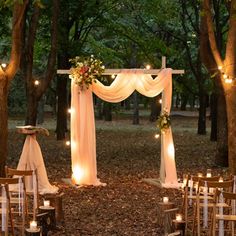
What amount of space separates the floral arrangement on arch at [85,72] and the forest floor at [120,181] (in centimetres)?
244

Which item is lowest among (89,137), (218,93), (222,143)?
(222,143)

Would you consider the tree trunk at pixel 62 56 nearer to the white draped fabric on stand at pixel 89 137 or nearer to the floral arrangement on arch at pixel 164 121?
the white draped fabric on stand at pixel 89 137

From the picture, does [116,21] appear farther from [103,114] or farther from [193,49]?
[103,114]

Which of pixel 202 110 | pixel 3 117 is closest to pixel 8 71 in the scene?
pixel 3 117

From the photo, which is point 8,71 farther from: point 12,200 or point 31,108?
point 12,200

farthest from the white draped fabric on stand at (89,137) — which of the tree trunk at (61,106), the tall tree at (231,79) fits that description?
the tree trunk at (61,106)

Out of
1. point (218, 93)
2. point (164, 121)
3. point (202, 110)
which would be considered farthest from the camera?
point (202, 110)

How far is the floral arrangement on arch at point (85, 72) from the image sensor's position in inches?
563

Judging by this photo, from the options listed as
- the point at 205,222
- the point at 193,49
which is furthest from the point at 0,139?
the point at 193,49

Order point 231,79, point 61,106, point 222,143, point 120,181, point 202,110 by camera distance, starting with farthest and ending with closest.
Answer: point 202,110
point 61,106
point 222,143
point 120,181
point 231,79

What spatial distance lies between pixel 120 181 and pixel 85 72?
2.74m

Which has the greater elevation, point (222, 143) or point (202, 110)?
point (202, 110)

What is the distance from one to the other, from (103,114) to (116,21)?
69.5 ft

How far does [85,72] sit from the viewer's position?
14305 millimetres
